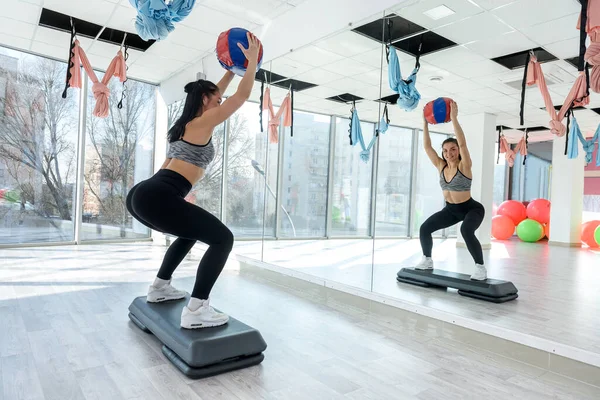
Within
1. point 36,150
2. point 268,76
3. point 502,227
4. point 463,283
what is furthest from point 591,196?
point 36,150

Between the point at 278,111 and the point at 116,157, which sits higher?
the point at 278,111

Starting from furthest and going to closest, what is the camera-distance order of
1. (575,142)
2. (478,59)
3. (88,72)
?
(88,72) < (478,59) < (575,142)

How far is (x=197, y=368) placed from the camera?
1864 millimetres

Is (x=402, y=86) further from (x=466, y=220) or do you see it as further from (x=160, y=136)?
(x=160, y=136)

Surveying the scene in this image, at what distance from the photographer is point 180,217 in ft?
6.47

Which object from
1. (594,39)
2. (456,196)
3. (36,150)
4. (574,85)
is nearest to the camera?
(594,39)

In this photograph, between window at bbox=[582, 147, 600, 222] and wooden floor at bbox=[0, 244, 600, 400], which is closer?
wooden floor at bbox=[0, 244, 600, 400]

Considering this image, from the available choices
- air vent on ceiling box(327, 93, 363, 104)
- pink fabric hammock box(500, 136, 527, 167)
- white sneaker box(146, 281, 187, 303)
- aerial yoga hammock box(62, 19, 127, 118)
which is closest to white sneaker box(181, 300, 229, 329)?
white sneaker box(146, 281, 187, 303)

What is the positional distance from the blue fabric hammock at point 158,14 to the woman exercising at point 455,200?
7.26ft

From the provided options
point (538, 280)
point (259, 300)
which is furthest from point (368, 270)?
point (538, 280)

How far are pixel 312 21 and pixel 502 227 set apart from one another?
2804mm

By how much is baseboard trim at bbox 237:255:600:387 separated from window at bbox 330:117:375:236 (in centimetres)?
94

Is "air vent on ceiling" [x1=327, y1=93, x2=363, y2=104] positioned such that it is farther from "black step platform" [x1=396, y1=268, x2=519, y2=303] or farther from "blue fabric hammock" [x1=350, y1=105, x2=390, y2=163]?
"black step platform" [x1=396, y1=268, x2=519, y2=303]

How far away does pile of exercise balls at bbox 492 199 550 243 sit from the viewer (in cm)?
351
